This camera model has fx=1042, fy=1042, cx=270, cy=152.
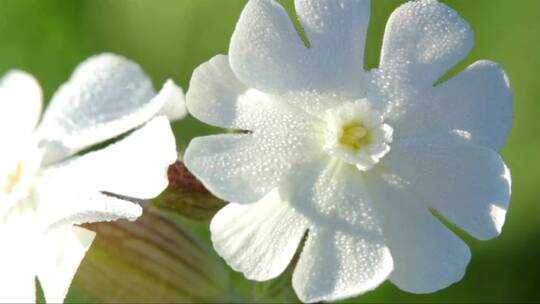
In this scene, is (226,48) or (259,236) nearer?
(259,236)

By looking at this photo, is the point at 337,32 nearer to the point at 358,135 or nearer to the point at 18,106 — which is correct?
the point at 358,135

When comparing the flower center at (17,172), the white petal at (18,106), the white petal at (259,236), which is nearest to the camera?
the white petal at (259,236)

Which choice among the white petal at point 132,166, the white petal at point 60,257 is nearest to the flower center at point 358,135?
the white petal at point 132,166

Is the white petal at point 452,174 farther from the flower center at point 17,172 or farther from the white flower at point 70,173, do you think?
the flower center at point 17,172

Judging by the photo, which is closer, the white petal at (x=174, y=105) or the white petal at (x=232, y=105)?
→ the white petal at (x=232, y=105)

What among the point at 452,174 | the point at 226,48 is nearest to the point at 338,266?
the point at 452,174

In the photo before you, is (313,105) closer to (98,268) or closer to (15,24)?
(98,268)

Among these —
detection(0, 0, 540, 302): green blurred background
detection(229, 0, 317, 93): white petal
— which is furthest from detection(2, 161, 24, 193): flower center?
detection(0, 0, 540, 302): green blurred background
